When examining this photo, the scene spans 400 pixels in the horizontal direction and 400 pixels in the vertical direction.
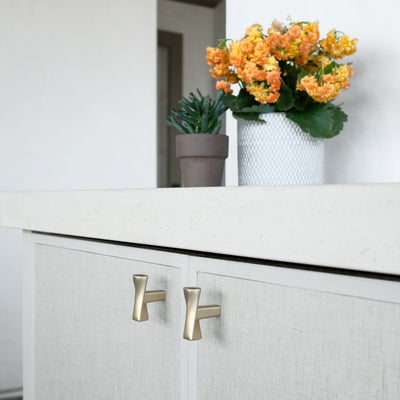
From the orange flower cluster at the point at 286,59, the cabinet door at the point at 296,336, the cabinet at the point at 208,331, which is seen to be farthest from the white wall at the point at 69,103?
the cabinet door at the point at 296,336

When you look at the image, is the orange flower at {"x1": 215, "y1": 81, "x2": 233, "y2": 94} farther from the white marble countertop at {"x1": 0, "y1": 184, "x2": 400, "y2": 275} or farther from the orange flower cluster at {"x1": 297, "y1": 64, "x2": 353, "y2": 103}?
the white marble countertop at {"x1": 0, "y1": 184, "x2": 400, "y2": 275}

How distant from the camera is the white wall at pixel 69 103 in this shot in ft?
6.91

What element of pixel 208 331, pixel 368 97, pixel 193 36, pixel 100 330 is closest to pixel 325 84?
pixel 368 97

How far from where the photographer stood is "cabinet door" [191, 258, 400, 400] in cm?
39

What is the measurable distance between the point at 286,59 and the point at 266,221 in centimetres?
32

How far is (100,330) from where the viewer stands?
0.70 meters

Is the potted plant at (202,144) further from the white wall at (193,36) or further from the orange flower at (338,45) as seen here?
the white wall at (193,36)

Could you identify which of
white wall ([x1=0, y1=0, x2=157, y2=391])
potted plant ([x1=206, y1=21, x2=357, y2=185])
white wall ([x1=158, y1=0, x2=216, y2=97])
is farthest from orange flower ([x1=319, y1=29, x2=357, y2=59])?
white wall ([x1=158, y1=0, x2=216, y2=97])

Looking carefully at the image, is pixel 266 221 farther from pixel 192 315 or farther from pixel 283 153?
pixel 283 153

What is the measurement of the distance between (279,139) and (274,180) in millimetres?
56

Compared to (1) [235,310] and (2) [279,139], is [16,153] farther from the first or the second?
(1) [235,310]

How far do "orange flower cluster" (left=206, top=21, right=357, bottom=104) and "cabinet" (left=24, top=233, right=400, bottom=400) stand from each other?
0.84 ft

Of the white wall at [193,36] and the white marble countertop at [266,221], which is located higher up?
the white wall at [193,36]

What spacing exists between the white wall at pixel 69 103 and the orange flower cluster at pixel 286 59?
1.62 m
